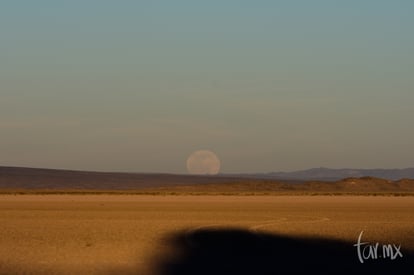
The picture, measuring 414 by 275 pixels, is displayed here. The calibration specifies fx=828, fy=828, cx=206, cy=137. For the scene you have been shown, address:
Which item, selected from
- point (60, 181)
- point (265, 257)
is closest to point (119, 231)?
point (265, 257)

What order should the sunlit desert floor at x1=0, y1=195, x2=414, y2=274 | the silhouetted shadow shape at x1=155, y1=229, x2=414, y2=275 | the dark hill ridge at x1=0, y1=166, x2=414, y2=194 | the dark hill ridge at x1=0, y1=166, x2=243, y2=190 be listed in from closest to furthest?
the silhouetted shadow shape at x1=155, y1=229, x2=414, y2=275 → the sunlit desert floor at x1=0, y1=195, x2=414, y2=274 → the dark hill ridge at x1=0, y1=166, x2=414, y2=194 → the dark hill ridge at x1=0, y1=166, x2=243, y2=190

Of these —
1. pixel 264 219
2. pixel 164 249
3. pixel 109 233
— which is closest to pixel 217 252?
pixel 164 249

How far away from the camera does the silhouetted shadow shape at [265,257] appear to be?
71.7 feet

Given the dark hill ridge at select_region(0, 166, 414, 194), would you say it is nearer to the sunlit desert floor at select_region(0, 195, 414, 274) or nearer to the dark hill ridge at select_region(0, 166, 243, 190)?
the dark hill ridge at select_region(0, 166, 243, 190)

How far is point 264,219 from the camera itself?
143ft

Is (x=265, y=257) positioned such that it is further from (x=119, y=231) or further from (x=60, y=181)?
(x=60, y=181)

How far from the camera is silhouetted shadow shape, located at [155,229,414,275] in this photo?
21.9 metres

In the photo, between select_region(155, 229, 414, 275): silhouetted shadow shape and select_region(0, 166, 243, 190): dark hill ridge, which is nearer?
select_region(155, 229, 414, 275): silhouetted shadow shape

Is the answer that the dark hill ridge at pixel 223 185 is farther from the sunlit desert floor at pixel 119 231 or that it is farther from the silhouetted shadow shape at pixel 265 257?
the silhouetted shadow shape at pixel 265 257

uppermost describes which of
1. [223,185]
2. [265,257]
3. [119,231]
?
[223,185]

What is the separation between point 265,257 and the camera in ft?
81.9

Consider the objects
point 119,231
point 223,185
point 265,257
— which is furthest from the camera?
point 223,185

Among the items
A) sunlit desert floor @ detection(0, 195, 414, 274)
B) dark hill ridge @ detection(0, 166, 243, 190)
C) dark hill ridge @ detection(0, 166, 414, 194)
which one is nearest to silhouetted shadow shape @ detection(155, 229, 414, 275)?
sunlit desert floor @ detection(0, 195, 414, 274)

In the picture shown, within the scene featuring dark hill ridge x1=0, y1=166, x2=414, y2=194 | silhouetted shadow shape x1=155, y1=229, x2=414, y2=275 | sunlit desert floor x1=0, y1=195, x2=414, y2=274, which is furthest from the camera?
dark hill ridge x1=0, y1=166, x2=414, y2=194
